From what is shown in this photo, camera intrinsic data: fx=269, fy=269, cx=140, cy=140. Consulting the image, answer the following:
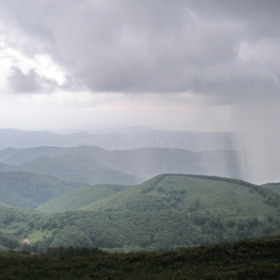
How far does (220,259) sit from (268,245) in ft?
22.5

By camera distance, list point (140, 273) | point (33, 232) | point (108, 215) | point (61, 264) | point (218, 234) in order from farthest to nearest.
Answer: point (108, 215), point (33, 232), point (218, 234), point (61, 264), point (140, 273)

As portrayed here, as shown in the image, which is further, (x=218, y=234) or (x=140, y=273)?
(x=218, y=234)

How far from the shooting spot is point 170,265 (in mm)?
37594

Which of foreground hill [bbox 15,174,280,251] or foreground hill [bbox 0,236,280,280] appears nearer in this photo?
foreground hill [bbox 0,236,280,280]

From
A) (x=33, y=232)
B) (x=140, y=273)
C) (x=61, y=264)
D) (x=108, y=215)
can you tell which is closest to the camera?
(x=140, y=273)

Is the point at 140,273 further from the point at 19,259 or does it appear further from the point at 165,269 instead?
the point at 19,259

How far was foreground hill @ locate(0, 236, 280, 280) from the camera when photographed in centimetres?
3206

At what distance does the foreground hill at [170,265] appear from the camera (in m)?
32.1

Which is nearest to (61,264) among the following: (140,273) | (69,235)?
(140,273)

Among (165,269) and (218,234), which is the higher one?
(165,269)

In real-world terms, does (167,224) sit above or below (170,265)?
below

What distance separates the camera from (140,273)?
3603 centimetres

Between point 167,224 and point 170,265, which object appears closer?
point 170,265

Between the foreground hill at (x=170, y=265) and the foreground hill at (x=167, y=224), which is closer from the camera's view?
the foreground hill at (x=170, y=265)
